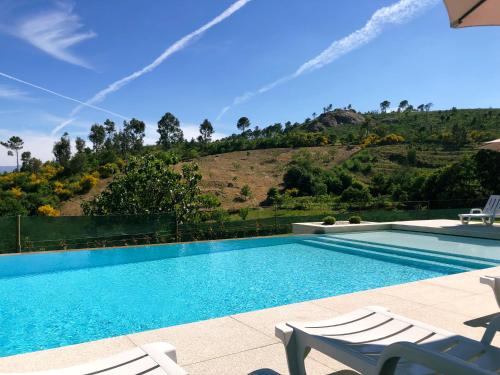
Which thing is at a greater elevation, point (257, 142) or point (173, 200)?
point (257, 142)

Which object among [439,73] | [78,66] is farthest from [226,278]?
[78,66]

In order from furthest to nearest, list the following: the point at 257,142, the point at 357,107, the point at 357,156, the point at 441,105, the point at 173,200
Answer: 1. the point at 357,107
2. the point at 441,105
3. the point at 257,142
4. the point at 357,156
5. the point at 173,200

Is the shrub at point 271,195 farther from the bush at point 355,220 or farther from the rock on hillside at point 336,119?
the rock on hillside at point 336,119

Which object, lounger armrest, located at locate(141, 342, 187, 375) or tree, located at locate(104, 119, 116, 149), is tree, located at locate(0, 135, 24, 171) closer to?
tree, located at locate(104, 119, 116, 149)

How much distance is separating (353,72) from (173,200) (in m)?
11.0

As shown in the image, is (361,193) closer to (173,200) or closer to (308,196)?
(308,196)

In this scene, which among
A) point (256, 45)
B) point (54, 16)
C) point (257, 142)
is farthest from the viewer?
point (257, 142)

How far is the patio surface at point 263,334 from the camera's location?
9.71 ft

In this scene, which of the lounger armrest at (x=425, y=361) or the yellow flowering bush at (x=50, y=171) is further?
the yellow flowering bush at (x=50, y=171)

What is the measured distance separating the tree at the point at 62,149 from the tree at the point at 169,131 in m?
14.4

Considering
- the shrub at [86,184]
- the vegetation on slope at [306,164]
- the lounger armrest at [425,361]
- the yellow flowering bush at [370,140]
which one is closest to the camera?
the lounger armrest at [425,361]

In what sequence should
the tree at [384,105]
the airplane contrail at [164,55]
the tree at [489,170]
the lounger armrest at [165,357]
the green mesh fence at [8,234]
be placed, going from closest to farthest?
the lounger armrest at [165,357] < the green mesh fence at [8,234] < the airplane contrail at [164,55] < the tree at [489,170] < the tree at [384,105]

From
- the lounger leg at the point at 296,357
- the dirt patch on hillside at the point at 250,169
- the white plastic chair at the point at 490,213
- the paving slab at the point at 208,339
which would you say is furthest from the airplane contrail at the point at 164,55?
the dirt patch on hillside at the point at 250,169

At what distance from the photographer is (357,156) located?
45.3 m
